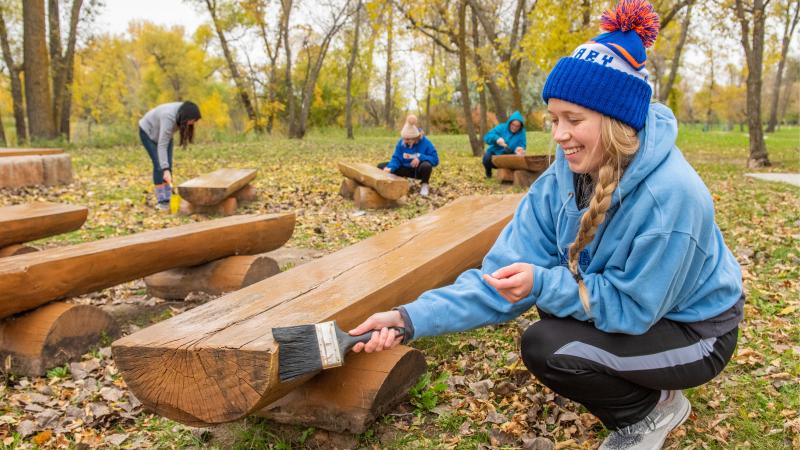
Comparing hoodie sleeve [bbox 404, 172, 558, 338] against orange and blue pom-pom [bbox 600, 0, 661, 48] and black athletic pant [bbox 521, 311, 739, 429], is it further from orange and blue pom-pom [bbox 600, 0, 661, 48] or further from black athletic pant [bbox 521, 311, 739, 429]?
orange and blue pom-pom [bbox 600, 0, 661, 48]

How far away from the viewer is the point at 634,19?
1.91 metres

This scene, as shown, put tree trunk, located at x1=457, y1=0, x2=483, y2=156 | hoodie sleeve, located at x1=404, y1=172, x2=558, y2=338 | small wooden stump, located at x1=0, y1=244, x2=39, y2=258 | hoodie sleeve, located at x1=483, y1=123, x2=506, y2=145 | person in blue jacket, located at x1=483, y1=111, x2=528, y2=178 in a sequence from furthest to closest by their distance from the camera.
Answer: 1. tree trunk, located at x1=457, y1=0, x2=483, y2=156
2. hoodie sleeve, located at x1=483, y1=123, x2=506, y2=145
3. person in blue jacket, located at x1=483, y1=111, x2=528, y2=178
4. small wooden stump, located at x1=0, y1=244, x2=39, y2=258
5. hoodie sleeve, located at x1=404, y1=172, x2=558, y2=338

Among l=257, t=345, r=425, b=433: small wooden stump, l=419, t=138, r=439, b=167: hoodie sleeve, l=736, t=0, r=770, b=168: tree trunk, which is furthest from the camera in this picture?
l=736, t=0, r=770, b=168: tree trunk

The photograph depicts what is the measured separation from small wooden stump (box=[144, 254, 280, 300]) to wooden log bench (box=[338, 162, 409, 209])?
313 cm

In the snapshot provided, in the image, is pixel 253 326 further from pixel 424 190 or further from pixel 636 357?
pixel 424 190

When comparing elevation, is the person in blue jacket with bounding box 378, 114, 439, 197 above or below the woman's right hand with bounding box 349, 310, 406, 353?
above

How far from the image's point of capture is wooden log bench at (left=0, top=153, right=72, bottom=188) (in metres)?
8.42

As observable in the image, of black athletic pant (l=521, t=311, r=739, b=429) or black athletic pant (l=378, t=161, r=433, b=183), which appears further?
black athletic pant (l=378, t=161, r=433, b=183)

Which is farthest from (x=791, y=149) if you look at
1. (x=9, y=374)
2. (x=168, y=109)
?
(x=9, y=374)

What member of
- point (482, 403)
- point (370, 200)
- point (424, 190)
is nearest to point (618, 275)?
point (482, 403)

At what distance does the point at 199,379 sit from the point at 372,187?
19.4 ft

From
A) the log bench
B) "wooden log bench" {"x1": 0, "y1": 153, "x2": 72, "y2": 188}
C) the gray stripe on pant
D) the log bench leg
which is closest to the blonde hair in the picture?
the gray stripe on pant

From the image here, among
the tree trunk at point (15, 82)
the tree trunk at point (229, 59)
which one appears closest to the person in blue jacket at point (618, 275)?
the tree trunk at point (15, 82)

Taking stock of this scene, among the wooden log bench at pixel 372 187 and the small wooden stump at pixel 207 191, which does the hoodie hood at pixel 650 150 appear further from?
the small wooden stump at pixel 207 191
